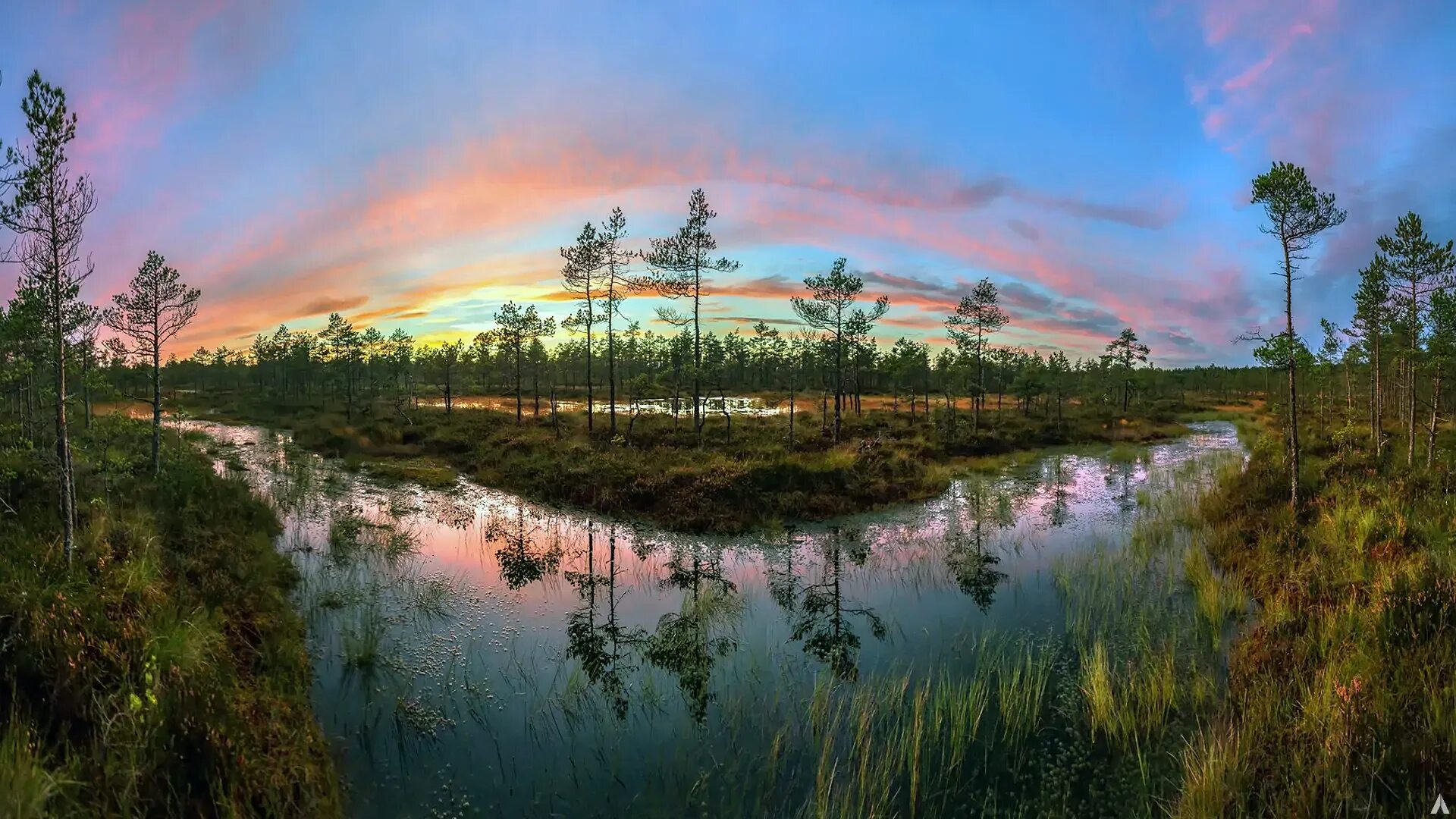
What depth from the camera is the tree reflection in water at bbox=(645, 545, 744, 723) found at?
8.16 meters

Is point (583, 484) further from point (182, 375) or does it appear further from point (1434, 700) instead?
point (182, 375)

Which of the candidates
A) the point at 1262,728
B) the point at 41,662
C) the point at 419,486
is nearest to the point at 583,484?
the point at 419,486

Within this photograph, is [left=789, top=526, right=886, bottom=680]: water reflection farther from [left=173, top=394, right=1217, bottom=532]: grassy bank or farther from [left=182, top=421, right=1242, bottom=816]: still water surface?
[left=173, top=394, right=1217, bottom=532]: grassy bank

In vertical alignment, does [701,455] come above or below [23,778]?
above

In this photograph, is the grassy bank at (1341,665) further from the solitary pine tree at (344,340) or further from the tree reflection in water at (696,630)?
the solitary pine tree at (344,340)

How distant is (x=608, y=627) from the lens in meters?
10.2

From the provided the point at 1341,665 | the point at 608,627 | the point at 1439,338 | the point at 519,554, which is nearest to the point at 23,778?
the point at 608,627

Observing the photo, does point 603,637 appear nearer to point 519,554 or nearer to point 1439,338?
point 519,554

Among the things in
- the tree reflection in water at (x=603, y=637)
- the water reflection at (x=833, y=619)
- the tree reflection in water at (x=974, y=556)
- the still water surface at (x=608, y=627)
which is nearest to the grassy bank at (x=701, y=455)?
the still water surface at (x=608, y=627)

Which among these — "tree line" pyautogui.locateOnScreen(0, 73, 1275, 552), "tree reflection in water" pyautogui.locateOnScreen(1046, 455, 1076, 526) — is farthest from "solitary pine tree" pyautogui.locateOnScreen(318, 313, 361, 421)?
"tree reflection in water" pyautogui.locateOnScreen(1046, 455, 1076, 526)

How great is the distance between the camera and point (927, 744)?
6.55 m

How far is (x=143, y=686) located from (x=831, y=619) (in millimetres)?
9394

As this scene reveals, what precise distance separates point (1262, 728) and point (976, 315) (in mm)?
46796

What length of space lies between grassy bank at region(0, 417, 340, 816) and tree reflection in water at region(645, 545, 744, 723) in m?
4.24
